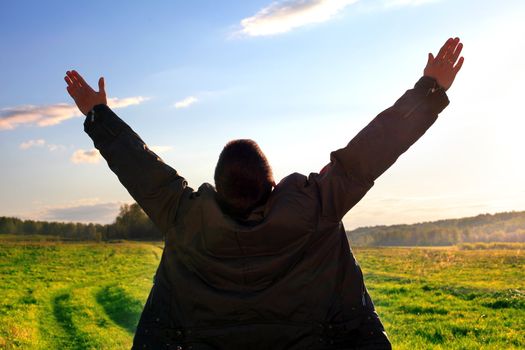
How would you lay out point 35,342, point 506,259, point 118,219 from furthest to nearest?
1. point 118,219
2. point 506,259
3. point 35,342

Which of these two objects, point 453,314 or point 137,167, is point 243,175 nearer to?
point 137,167

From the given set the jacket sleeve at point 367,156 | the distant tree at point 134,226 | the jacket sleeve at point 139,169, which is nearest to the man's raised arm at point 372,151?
the jacket sleeve at point 367,156

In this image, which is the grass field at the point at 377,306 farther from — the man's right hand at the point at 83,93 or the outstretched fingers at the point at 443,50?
the man's right hand at the point at 83,93

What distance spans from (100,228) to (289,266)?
106m

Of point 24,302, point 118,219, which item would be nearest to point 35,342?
point 24,302

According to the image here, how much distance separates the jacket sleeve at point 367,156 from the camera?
160 inches

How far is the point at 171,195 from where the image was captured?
4320 mm

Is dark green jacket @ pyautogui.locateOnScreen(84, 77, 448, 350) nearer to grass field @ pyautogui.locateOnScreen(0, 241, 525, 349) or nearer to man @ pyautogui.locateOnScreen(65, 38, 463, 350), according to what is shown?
man @ pyautogui.locateOnScreen(65, 38, 463, 350)

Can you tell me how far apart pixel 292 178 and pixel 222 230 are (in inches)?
23.4

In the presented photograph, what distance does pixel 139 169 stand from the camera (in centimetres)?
437

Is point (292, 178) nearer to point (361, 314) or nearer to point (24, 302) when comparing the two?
point (361, 314)

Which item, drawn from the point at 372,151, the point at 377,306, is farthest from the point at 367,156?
the point at 377,306

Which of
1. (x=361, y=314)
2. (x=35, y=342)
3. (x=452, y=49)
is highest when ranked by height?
(x=452, y=49)

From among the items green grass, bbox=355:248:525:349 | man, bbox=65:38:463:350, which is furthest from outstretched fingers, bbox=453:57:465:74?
green grass, bbox=355:248:525:349
